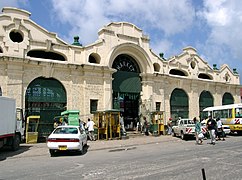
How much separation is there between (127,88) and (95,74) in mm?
3907

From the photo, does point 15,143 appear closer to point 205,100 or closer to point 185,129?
point 185,129

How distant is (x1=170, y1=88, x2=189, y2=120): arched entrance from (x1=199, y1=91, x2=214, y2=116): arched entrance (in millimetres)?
2488

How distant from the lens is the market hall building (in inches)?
794

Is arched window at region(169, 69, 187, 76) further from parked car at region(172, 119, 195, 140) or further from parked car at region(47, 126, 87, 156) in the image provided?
parked car at region(47, 126, 87, 156)

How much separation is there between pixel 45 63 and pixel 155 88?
11.5 meters

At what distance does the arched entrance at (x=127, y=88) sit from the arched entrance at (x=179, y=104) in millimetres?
4647

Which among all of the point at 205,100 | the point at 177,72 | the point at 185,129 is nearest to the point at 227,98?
the point at 205,100

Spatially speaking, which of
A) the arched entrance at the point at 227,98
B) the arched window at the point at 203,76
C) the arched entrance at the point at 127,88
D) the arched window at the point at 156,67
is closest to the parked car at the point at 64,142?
the arched entrance at the point at 127,88

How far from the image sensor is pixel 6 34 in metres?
19.8

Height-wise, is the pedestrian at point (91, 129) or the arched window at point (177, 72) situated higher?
the arched window at point (177, 72)

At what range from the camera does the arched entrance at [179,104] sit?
96.8 ft

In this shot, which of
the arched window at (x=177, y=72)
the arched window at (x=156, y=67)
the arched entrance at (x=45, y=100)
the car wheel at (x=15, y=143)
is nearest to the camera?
the car wheel at (x=15, y=143)

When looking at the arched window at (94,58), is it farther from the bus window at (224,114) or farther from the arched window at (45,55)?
the bus window at (224,114)

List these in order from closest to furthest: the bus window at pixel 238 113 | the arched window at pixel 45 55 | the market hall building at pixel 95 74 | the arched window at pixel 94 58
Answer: the market hall building at pixel 95 74
the arched window at pixel 45 55
the bus window at pixel 238 113
the arched window at pixel 94 58
